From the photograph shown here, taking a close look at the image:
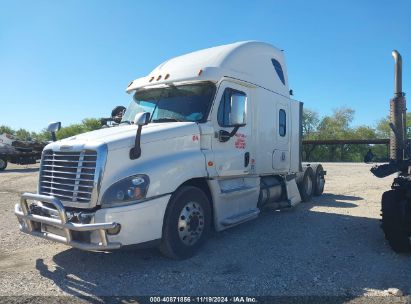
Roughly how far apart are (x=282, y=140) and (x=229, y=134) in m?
2.75

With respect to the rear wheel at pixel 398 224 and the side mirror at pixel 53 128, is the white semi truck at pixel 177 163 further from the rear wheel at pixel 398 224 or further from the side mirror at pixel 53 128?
the rear wheel at pixel 398 224

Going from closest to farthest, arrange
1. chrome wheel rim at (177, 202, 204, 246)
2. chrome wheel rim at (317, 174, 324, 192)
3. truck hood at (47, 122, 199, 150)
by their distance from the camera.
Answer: truck hood at (47, 122, 199, 150), chrome wheel rim at (177, 202, 204, 246), chrome wheel rim at (317, 174, 324, 192)

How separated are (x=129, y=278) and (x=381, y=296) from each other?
3.06 meters

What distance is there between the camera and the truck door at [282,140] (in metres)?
8.24

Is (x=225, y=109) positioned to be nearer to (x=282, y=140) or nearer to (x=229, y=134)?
(x=229, y=134)

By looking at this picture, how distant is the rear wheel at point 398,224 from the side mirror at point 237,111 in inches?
105

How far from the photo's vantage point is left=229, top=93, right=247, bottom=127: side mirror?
20.2ft

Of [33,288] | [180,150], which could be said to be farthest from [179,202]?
[33,288]

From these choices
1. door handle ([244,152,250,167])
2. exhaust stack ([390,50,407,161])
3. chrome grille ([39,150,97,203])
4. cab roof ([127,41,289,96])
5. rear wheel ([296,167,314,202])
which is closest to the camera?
chrome grille ([39,150,97,203])

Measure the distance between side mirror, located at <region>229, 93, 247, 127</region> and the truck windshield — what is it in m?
0.41

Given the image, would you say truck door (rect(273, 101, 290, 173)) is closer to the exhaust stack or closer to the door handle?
the door handle

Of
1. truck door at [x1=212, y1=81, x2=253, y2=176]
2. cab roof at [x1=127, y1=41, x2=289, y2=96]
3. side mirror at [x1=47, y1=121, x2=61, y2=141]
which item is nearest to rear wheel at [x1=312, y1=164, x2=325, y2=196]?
cab roof at [x1=127, y1=41, x2=289, y2=96]

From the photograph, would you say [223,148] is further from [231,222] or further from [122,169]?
[122,169]

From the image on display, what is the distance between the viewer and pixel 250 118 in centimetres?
711
